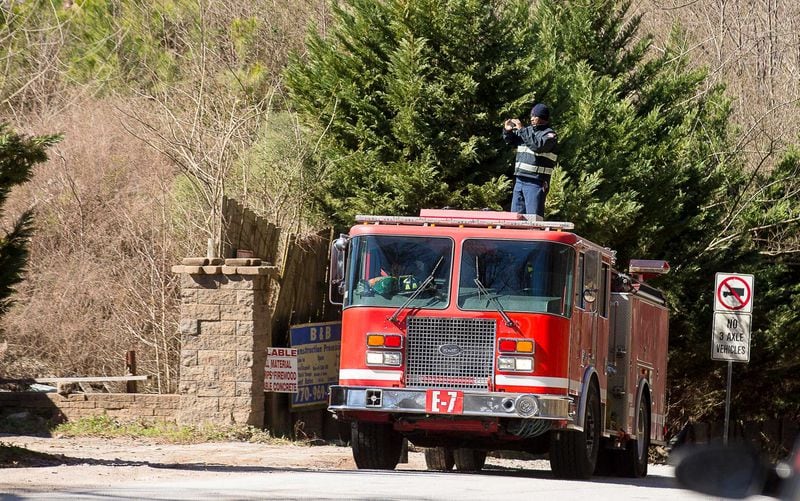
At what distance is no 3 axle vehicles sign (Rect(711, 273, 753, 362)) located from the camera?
1958cm

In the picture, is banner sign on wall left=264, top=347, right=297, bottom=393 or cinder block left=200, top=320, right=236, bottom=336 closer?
cinder block left=200, top=320, right=236, bottom=336

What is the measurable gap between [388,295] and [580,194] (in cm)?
720

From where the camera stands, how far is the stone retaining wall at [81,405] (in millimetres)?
16812

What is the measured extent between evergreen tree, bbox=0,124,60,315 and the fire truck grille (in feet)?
12.0

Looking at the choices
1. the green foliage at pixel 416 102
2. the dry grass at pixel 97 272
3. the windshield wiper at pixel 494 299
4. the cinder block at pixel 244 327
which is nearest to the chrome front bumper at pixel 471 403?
the windshield wiper at pixel 494 299

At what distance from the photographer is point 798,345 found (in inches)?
1031

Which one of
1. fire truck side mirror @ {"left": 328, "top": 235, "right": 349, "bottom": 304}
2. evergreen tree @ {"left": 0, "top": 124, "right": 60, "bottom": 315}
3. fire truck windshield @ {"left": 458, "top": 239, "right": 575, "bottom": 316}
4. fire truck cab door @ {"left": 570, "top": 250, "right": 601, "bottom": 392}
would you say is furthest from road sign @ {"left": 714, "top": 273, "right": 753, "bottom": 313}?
evergreen tree @ {"left": 0, "top": 124, "right": 60, "bottom": 315}

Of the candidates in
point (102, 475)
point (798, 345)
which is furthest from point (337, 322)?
point (798, 345)

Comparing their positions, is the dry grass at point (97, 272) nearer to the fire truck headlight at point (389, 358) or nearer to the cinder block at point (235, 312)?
the cinder block at point (235, 312)

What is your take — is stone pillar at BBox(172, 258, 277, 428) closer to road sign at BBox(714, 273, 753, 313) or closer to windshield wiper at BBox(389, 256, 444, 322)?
windshield wiper at BBox(389, 256, 444, 322)

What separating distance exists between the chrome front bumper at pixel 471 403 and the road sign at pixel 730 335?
7244 millimetres

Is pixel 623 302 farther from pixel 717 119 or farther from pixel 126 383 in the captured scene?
pixel 717 119

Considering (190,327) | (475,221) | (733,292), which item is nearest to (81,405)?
(190,327)

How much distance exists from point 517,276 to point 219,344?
4.73m
